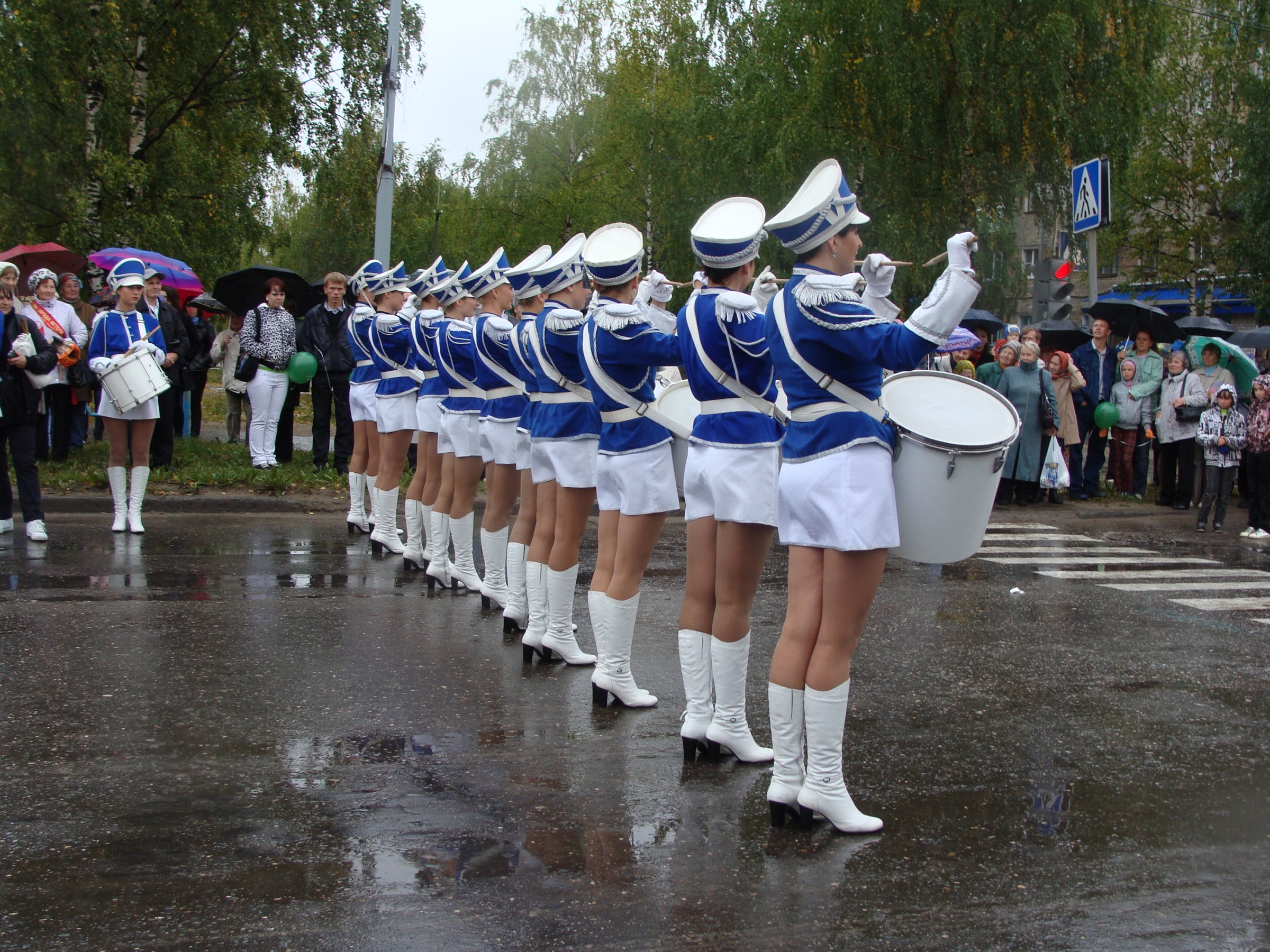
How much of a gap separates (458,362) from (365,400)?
8.42 ft

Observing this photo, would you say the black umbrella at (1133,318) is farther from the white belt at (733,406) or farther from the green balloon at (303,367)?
the white belt at (733,406)

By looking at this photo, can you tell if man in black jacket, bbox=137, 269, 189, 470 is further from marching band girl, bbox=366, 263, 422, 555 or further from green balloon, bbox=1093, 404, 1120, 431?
green balloon, bbox=1093, 404, 1120, 431

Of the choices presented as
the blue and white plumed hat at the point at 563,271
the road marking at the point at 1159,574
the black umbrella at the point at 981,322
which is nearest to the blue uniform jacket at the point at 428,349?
the blue and white plumed hat at the point at 563,271

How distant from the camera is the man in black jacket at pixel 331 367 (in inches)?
576

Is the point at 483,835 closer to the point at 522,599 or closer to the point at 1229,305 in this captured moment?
the point at 522,599

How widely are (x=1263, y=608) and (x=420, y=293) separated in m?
6.36

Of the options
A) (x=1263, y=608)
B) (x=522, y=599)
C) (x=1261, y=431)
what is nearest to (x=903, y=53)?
(x=1261, y=431)

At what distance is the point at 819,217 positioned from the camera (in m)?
4.48

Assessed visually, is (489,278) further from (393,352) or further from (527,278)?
(393,352)

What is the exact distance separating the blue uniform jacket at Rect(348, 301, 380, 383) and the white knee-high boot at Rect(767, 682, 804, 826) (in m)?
6.43

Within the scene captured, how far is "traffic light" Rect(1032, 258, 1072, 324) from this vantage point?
1653cm

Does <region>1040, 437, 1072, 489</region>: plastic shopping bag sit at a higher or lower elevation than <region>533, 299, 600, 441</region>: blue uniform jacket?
lower

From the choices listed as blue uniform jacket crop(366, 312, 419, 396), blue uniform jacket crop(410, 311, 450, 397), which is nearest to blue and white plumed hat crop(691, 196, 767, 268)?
blue uniform jacket crop(410, 311, 450, 397)

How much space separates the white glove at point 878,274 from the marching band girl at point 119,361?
794 cm
